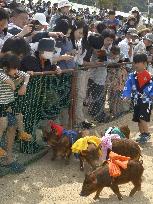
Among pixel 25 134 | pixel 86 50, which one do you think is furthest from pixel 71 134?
pixel 86 50

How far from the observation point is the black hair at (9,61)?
16.9ft

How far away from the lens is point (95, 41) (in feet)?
25.2

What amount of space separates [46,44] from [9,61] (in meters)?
0.91


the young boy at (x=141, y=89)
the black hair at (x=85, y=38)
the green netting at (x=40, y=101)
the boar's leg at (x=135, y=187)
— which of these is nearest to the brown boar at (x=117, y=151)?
the boar's leg at (x=135, y=187)

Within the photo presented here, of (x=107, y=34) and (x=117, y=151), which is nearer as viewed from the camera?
(x=117, y=151)

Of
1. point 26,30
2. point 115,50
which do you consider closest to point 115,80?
point 115,50

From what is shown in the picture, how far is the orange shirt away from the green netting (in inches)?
45.5

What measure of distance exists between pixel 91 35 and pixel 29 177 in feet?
10.1

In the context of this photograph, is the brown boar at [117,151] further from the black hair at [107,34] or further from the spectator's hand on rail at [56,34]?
the black hair at [107,34]

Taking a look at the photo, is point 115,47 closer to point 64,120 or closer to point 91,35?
point 91,35

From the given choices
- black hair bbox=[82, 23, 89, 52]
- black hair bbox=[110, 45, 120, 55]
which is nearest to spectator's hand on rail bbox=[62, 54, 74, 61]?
black hair bbox=[82, 23, 89, 52]

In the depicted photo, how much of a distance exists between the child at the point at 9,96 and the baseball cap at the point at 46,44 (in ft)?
2.17

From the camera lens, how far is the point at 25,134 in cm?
573

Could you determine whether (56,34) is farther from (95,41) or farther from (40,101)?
(95,41)
